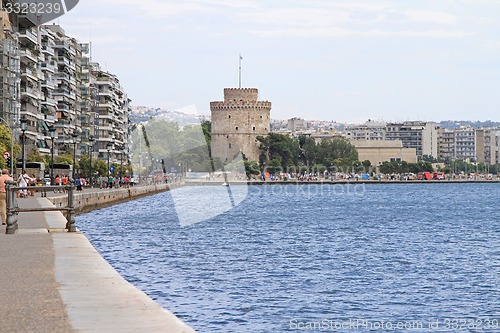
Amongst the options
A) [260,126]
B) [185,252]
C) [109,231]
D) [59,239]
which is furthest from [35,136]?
[260,126]

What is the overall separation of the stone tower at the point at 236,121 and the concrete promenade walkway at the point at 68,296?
5263 inches

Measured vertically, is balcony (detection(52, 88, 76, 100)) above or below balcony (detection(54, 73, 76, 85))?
below

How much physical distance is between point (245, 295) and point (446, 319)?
3.77 metres

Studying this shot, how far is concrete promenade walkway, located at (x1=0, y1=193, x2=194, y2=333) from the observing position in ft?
29.4

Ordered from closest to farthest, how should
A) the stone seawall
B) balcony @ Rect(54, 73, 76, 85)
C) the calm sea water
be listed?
the calm sea water → the stone seawall → balcony @ Rect(54, 73, 76, 85)

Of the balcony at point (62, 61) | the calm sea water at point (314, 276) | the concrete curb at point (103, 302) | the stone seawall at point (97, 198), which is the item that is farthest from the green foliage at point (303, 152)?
the concrete curb at point (103, 302)

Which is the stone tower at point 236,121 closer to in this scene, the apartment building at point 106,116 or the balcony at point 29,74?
the apartment building at point 106,116

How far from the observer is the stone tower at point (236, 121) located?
150250 millimetres

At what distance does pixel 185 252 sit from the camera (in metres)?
27.7

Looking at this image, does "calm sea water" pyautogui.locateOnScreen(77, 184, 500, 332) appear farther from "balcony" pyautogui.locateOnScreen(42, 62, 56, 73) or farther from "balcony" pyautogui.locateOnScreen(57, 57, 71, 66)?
"balcony" pyautogui.locateOnScreen(57, 57, 71, 66)

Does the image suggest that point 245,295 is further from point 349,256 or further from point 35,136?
point 35,136

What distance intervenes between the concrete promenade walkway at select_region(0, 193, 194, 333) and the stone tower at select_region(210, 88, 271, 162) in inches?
5263

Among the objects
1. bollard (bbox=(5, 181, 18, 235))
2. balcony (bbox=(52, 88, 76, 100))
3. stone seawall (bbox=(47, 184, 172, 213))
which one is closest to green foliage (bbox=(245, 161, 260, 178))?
balcony (bbox=(52, 88, 76, 100))

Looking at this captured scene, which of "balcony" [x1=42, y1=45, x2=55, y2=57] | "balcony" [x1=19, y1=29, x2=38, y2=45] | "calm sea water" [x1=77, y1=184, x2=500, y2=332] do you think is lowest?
"calm sea water" [x1=77, y1=184, x2=500, y2=332]
